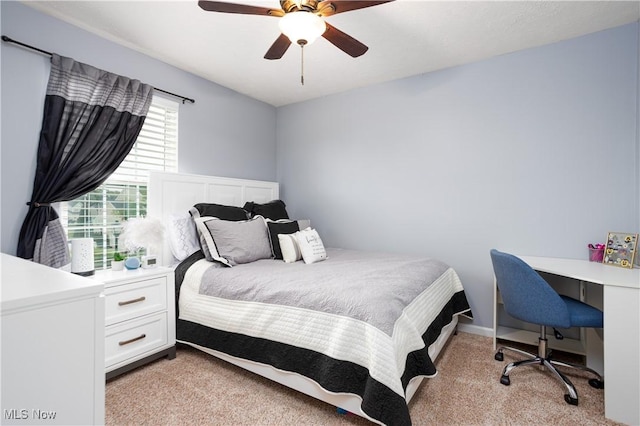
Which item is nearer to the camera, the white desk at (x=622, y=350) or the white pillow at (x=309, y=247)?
the white desk at (x=622, y=350)

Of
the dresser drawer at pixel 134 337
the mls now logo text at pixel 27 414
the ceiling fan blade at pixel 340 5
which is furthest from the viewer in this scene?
the dresser drawer at pixel 134 337

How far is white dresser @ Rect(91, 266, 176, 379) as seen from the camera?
2.02 metres

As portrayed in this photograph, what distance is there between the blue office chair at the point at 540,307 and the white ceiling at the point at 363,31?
68.1 inches

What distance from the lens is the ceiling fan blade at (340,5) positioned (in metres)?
1.59

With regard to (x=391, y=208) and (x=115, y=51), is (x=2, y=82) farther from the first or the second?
(x=391, y=208)

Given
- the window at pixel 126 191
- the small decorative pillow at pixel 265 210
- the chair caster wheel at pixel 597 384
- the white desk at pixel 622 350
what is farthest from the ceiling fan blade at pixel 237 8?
the chair caster wheel at pixel 597 384

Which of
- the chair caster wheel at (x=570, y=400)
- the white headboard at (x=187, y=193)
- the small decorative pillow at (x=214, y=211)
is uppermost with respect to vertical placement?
the white headboard at (x=187, y=193)

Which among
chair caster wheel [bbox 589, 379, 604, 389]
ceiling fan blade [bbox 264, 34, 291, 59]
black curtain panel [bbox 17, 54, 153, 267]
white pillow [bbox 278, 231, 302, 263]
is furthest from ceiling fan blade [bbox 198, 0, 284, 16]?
chair caster wheel [bbox 589, 379, 604, 389]

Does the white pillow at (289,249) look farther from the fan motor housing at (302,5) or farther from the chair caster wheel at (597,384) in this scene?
the chair caster wheel at (597,384)

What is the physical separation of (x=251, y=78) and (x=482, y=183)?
258 cm

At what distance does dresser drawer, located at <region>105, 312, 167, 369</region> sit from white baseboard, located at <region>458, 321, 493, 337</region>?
2649 mm

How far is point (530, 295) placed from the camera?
1979mm

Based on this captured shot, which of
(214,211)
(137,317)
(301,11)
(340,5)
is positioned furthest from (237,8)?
(137,317)

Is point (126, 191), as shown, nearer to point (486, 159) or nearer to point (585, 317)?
point (486, 159)
